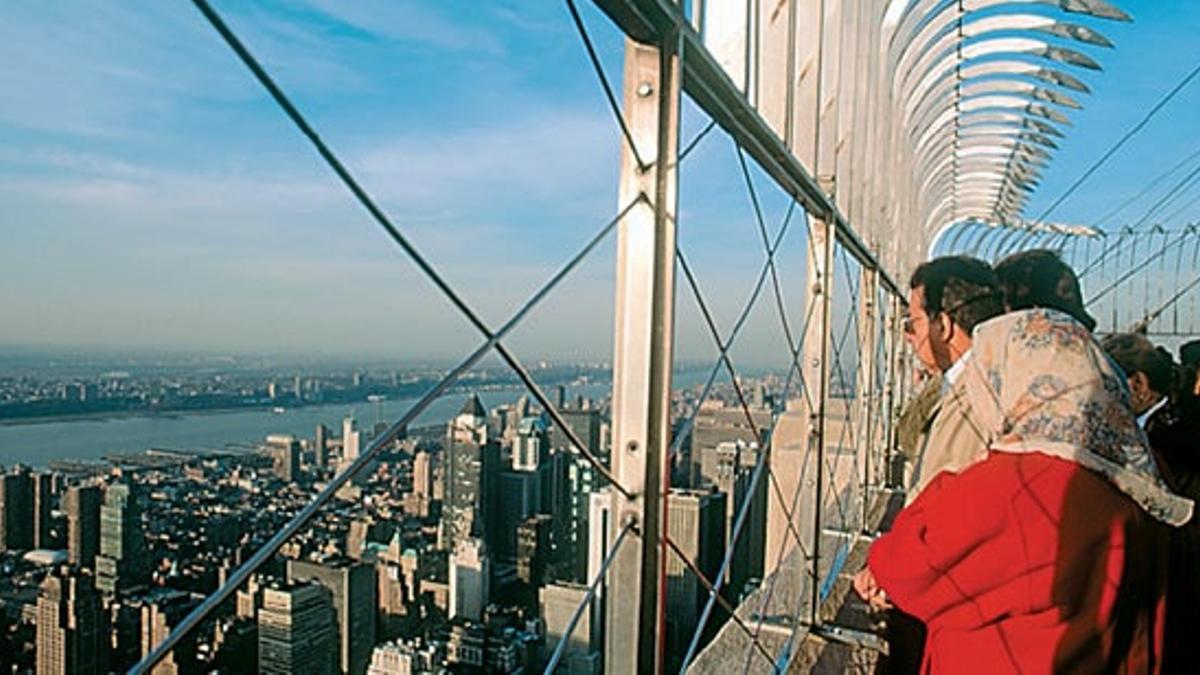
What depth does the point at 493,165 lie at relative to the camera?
716mm

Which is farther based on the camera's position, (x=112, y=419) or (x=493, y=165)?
(x=493, y=165)

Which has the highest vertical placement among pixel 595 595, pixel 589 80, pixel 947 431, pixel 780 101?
pixel 780 101

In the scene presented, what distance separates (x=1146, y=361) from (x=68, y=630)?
1.95 m

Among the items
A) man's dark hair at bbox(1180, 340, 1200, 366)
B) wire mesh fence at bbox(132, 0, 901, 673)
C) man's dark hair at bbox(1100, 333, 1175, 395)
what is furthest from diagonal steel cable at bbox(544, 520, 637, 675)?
man's dark hair at bbox(1180, 340, 1200, 366)

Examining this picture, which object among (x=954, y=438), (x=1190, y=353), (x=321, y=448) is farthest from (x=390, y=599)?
(x=1190, y=353)

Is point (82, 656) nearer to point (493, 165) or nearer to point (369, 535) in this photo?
point (369, 535)

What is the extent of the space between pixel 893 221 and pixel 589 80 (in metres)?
3.24

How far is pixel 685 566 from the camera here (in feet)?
3.43

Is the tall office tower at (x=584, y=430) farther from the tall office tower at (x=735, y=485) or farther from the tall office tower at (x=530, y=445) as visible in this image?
the tall office tower at (x=735, y=485)

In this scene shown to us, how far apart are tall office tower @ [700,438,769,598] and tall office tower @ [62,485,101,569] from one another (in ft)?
3.09

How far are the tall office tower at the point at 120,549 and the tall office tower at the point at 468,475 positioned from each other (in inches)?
10.5

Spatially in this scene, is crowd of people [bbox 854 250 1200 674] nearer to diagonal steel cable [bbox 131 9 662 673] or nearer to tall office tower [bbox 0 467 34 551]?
diagonal steel cable [bbox 131 9 662 673]

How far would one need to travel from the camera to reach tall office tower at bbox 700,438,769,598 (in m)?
1.36

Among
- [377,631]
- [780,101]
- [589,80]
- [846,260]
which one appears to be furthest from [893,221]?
[377,631]
